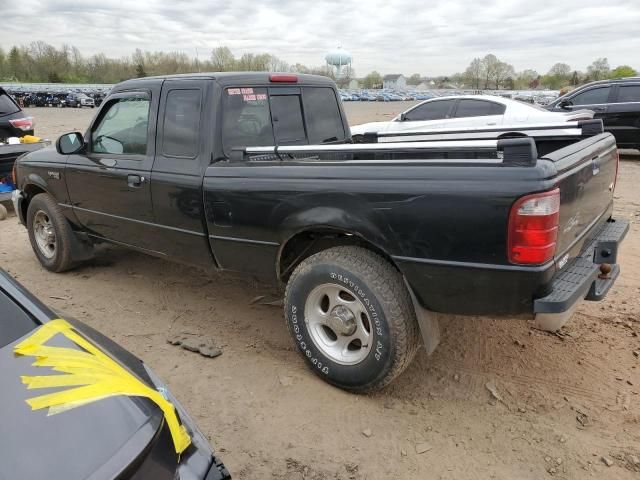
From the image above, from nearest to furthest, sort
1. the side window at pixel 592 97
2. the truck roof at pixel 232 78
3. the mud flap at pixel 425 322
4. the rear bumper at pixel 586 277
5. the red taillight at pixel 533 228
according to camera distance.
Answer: the red taillight at pixel 533 228
the rear bumper at pixel 586 277
the mud flap at pixel 425 322
the truck roof at pixel 232 78
the side window at pixel 592 97

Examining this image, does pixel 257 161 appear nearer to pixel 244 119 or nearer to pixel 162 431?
pixel 244 119

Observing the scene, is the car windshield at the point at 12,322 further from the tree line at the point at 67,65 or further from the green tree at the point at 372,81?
the green tree at the point at 372,81

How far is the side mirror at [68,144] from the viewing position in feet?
15.1

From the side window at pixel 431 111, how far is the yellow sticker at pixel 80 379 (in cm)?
988

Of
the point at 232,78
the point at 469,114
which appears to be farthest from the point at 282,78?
the point at 469,114

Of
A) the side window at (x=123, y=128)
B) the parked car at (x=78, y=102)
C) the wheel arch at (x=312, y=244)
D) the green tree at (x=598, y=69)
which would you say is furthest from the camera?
the green tree at (x=598, y=69)

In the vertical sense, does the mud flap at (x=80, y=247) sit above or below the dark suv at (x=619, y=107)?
below

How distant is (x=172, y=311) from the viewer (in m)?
4.50

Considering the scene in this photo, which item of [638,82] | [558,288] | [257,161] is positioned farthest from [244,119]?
[638,82]

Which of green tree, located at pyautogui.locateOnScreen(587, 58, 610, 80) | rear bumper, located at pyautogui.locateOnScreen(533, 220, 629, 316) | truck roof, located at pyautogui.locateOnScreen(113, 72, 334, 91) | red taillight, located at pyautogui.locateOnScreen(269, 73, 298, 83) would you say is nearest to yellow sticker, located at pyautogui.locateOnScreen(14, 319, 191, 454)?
rear bumper, located at pyautogui.locateOnScreen(533, 220, 629, 316)

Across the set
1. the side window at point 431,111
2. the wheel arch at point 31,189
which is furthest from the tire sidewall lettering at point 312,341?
the side window at point 431,111

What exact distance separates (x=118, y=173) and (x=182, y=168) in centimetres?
82

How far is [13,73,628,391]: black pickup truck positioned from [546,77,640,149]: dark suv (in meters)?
8.93

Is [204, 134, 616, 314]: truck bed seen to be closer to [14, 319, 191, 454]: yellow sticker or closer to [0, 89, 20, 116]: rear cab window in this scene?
[14, 319, 191, 454]: yellow sticker
